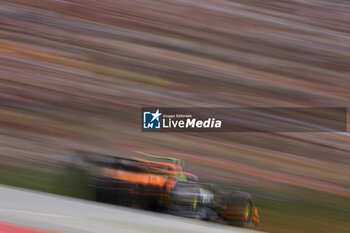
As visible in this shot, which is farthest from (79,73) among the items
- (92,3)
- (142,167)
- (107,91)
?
(142,167)

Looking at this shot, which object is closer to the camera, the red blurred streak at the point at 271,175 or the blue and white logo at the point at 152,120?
the red blurred streak at the point at 271,175

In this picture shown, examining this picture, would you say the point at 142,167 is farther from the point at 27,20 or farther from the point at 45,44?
the point at 27,20

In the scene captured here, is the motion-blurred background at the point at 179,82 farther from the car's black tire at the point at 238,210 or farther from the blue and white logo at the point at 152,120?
the car's black tire at the point at 238,210

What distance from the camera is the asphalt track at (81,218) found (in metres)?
2.15

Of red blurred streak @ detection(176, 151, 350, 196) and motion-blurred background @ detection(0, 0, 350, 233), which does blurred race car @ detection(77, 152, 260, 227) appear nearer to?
motion-blurred background @ detection(0, 0, 350, 233)

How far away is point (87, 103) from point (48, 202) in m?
1.58

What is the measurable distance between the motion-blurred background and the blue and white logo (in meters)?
0.08

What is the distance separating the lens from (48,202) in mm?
2301

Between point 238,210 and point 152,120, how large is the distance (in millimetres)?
1137

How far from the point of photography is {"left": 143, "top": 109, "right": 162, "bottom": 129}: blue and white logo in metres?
3.47

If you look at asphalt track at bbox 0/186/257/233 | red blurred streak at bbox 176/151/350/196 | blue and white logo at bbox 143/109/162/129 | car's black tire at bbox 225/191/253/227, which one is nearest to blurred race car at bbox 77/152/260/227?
car's black tire at bbox 225/191/253/227

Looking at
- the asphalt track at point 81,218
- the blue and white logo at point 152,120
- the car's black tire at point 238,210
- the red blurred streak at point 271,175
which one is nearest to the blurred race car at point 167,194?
the car's black tire at point 238,210

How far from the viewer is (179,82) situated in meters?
3.82

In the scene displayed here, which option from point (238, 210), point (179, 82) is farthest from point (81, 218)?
point (179, 82)
